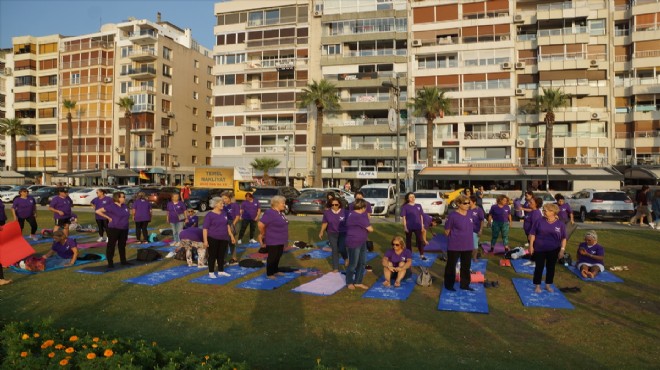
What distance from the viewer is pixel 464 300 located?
26.7ft

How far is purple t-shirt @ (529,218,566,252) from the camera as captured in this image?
333 inches

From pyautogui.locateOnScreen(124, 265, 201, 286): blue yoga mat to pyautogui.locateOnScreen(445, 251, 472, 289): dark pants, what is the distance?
5490 millimetres

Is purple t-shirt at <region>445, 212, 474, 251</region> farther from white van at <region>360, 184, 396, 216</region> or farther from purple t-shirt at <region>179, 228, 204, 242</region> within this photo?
white van at <region>360, 184, 396, 216</region>

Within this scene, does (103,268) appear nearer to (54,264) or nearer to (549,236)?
(54,264)

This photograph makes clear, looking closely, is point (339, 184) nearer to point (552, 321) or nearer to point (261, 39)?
point (261, 39)

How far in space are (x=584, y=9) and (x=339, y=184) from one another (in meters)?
29.8

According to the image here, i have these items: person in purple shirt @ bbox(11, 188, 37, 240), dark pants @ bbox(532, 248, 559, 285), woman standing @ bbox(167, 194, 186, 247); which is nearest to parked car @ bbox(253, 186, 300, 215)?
woman standing @ bbox(167, 194, 186, 247)

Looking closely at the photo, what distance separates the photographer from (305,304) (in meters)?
7.87

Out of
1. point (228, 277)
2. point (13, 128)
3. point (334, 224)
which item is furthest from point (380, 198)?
point (13, 128)

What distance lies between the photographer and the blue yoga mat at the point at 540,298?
7863mm

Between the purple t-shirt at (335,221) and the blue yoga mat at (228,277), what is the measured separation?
78.3 inches

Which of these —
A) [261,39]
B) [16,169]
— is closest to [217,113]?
[261,39]

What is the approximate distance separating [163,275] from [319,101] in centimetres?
4128

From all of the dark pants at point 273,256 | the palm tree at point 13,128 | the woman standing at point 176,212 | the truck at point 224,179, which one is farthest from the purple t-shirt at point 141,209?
the palm tree at point 13,128
